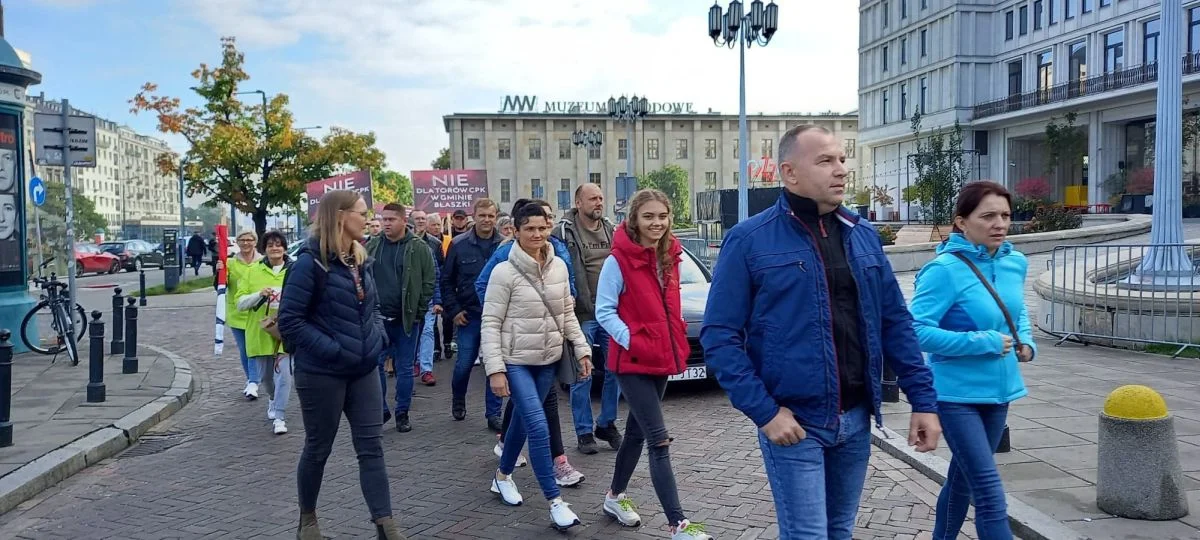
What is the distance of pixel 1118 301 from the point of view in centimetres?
1064

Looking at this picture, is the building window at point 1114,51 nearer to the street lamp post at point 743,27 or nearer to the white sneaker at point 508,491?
the street lamp post at point 743,27

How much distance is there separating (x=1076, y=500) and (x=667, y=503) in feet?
7.70

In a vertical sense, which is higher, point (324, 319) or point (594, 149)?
point (594, 149)

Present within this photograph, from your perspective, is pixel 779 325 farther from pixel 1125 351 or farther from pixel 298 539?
pixel 1125 351

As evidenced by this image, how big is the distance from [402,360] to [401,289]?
61 centimetres

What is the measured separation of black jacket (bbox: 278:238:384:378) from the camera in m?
4.32

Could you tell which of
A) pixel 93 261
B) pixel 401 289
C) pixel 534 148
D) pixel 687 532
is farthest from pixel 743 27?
pixel 534 148

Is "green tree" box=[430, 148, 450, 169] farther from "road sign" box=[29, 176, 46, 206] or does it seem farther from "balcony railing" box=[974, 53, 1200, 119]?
"road sign" box=[29, 176, 46, 206]

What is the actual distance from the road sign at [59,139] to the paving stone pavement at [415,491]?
4.54 metres

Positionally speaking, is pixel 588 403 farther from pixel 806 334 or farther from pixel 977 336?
pixel 806 334

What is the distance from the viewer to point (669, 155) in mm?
92875

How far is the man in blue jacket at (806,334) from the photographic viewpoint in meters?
2.80

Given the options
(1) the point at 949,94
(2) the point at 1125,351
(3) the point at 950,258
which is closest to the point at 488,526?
(3) the point at 950,258

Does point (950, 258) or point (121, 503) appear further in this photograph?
point (121, 503)
